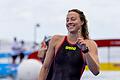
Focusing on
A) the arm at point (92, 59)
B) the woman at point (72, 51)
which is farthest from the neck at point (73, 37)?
the arm at point (92, 59)

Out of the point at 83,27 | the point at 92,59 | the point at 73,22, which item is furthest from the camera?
the point at 83,27

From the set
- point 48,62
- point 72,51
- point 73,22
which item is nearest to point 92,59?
point 72,51

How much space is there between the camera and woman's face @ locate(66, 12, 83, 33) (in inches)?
164

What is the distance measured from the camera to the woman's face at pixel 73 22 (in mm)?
4156

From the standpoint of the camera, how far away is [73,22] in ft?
13.7

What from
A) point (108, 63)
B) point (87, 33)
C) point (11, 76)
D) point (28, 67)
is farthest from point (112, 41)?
point (87, 33)

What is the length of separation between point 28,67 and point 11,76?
7.76m

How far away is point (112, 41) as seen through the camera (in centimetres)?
1623

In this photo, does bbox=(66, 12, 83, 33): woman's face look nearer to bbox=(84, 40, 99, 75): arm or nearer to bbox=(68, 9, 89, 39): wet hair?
bbox=(68, 9, 89, 39): wet hair

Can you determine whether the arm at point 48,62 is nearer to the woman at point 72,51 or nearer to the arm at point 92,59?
the woman at point 72,51

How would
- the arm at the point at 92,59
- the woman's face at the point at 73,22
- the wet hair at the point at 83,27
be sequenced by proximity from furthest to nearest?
the wet hair at the point at 83,27 < the woman's face at the point at 73,22 < the arm at the point at 92,59

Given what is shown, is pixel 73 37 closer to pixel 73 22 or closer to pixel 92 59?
pixel 73 22

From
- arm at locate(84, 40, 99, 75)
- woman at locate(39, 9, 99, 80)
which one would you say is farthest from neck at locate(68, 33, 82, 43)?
arm at locate(84, 40, 99, 75)

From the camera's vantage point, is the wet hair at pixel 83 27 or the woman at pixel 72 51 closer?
the woman at pixel 72 51
